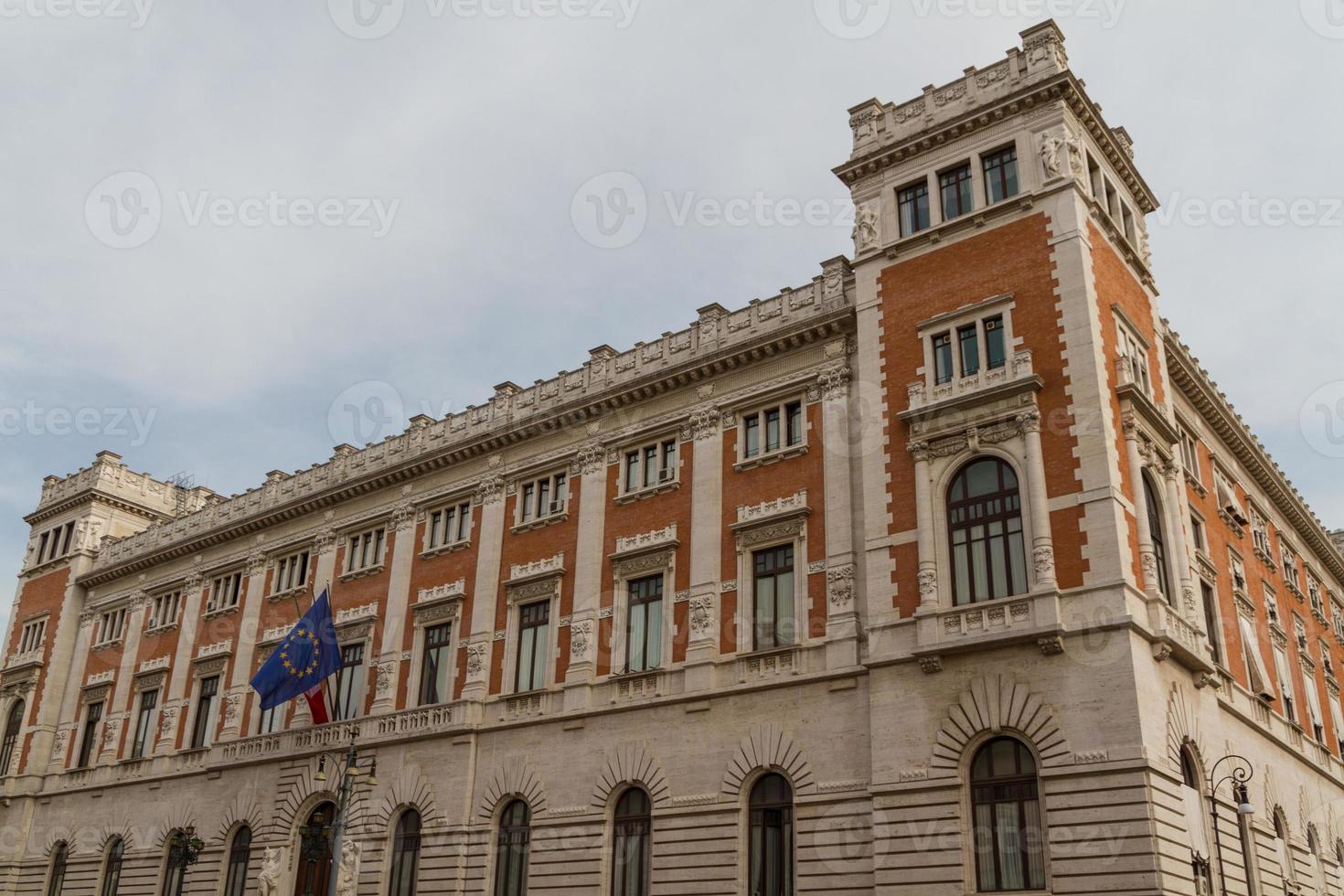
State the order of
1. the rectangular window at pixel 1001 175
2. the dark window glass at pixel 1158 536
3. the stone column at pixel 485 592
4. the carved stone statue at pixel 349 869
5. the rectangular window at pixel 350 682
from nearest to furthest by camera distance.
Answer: the dark window glass at pixel 1158 536 → the rectangular window at pixel 1001 175 → the carved stone statue at pixel 349 869 → the stone column at pixel 485 592 → the rectangular window at pixel 350 682

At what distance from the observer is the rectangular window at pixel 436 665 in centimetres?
4022

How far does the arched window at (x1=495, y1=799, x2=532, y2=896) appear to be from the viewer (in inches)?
1401

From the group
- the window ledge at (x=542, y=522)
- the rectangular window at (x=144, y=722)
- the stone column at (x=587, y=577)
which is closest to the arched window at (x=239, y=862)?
the rectangular window at (x=144, y=722)

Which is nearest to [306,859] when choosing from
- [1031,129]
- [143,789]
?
[143,789]

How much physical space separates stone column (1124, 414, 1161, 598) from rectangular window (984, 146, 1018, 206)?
7214 mm

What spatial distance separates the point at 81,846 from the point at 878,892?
3729 centimetres

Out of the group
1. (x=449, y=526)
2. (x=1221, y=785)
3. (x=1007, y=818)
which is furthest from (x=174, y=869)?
(x=1221, y=785)

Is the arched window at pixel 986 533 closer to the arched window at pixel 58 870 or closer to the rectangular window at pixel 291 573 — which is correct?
the rectangular window at pixel 291 573

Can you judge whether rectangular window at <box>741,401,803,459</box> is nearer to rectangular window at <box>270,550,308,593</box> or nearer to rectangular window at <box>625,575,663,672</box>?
rectangular window at <box>625,575,663,672</box>

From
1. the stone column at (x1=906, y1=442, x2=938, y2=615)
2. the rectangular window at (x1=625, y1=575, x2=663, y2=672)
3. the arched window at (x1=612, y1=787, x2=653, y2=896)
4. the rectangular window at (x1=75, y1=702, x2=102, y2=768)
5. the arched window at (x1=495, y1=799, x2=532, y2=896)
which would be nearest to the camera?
the stone column at (x1=906, y1=442, x2=938, y2=615)

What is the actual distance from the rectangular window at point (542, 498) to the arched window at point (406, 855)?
10320 mm

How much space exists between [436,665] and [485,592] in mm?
3159

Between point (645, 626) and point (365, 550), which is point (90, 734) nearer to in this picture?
point (365, 550)

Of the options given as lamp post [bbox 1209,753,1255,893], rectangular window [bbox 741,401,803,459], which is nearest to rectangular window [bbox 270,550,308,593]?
rectangular window [bbox 741,401,803,459]
